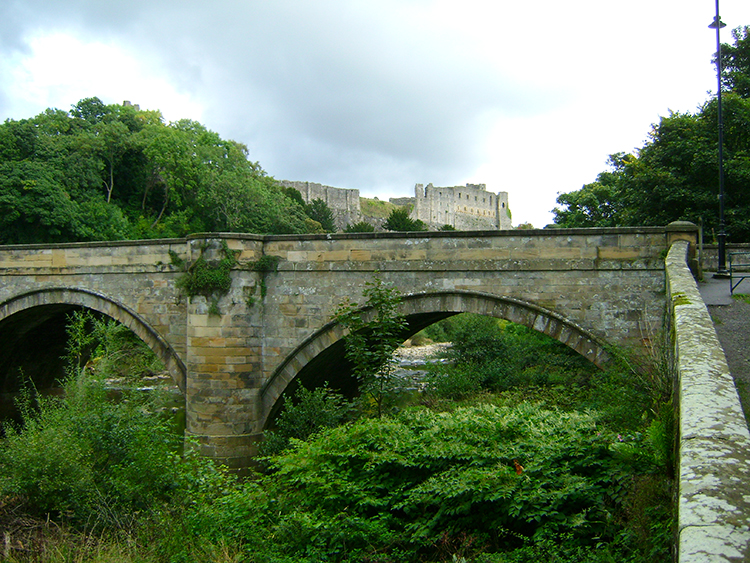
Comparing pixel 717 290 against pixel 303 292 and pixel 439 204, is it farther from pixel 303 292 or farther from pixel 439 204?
pixel 439 204

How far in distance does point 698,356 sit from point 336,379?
383 inches

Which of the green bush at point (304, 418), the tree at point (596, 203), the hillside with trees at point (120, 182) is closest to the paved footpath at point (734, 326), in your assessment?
the green bush at point (304, 418)

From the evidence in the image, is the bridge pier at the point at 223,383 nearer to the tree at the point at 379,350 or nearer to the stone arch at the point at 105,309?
the stone arch at the point at 105,309

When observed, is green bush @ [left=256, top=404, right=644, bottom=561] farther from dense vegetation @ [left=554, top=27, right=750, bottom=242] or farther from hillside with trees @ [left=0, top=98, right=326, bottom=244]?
hillside with trees @ [left=0, top=98, right=326, bottom=244]

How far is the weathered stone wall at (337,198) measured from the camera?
50.9m

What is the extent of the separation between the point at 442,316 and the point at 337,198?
42.4m

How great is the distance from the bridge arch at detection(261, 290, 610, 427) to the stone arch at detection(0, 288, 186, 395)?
234cm

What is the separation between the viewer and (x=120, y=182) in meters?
33.1

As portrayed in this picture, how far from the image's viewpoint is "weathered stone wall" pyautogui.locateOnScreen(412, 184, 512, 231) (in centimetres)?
5634

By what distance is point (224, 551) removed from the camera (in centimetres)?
501

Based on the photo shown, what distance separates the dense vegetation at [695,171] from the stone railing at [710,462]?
11376 millimetres

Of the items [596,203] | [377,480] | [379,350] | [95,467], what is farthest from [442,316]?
[596,203]

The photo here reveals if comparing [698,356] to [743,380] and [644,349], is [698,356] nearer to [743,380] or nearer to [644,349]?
[743,380]

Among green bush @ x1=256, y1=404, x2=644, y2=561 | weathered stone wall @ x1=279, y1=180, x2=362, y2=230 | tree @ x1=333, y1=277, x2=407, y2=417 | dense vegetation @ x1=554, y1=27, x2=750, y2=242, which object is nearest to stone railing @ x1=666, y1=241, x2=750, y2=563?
green bush @ x1=256, y1=404, x2=644, y2=561
